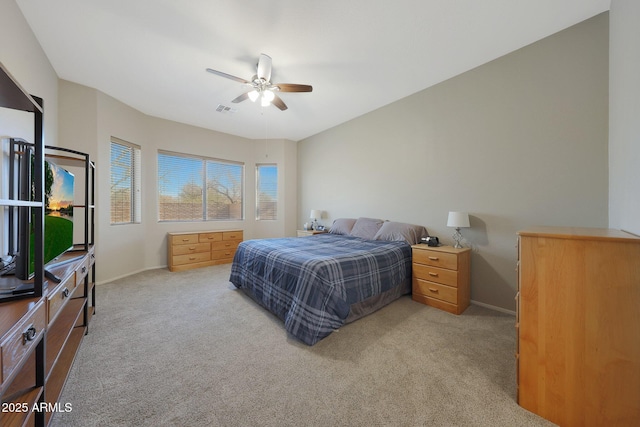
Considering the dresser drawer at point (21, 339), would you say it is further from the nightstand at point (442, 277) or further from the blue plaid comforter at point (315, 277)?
the nightstand at point (442, 277)

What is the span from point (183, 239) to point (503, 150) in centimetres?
510

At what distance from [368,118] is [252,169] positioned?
9.84ft

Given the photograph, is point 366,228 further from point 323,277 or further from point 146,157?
point 146,157

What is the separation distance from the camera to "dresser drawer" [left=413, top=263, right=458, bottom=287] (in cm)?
260

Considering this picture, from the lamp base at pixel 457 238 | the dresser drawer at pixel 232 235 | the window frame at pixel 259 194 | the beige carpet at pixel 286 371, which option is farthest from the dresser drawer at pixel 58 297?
the window frame at pixel 259 194

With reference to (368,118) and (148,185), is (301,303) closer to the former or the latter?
(368,118)

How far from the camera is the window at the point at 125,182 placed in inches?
150

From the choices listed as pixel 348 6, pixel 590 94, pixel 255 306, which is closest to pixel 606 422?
pixel 590 94

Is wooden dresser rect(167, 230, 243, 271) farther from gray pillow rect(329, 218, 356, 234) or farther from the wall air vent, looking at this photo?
the wall air vent

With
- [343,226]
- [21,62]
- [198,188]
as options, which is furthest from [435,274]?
[198,188]

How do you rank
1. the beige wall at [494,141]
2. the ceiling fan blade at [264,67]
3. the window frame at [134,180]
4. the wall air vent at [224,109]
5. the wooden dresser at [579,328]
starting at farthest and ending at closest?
the window frame at [134,180]
the wall air vent at [224,109]
the ceiling fan blade at [264,67]
the beige wall at [494,141]
the wooden dresser at [579,328]

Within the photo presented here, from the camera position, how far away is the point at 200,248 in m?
4.56

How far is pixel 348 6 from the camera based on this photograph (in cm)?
194

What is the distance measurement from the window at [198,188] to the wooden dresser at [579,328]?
526cm
